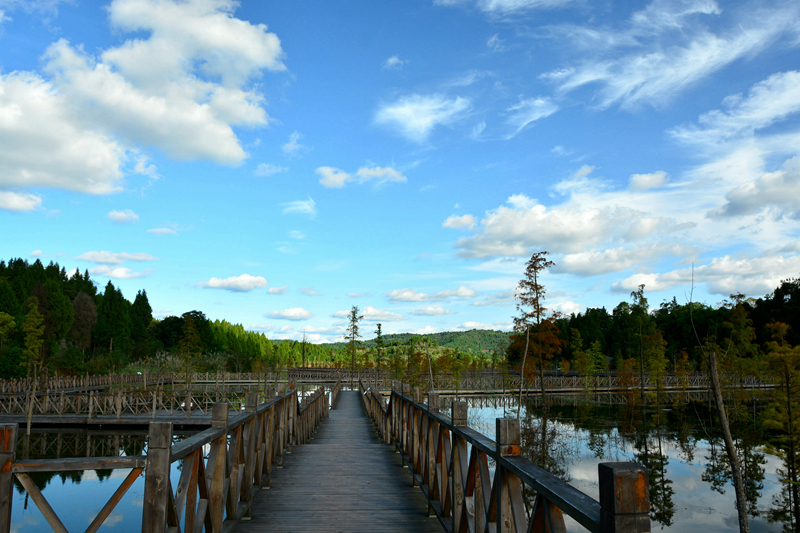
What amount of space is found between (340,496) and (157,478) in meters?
3.37

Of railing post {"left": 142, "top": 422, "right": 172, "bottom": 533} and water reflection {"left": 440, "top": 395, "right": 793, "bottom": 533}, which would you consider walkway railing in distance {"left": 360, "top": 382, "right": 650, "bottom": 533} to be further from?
water reflection {"left": 440, "top": 395, "right": 793, "bottom": 533}

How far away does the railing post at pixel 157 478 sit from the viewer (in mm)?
2658

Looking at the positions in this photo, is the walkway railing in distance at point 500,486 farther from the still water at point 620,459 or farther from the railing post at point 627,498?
the still water at point 620,459

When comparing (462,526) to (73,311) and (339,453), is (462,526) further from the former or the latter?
(73,311)

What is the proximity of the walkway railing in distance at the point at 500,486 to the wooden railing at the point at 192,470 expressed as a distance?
1.86 m

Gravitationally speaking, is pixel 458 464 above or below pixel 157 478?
below

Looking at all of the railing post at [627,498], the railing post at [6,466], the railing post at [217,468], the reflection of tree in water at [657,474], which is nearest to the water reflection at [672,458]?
the reflection of tree in water at [657,474]

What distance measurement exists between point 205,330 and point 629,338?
56612mm

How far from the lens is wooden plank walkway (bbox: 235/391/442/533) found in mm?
4664

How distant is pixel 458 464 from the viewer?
4219 millimetres

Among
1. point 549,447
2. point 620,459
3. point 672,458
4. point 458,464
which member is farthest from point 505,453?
point 672,458

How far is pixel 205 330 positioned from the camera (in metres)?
69.9

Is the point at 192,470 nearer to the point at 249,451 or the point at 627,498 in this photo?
the point at 249,451

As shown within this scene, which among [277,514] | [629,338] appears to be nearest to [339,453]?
[277,514]
